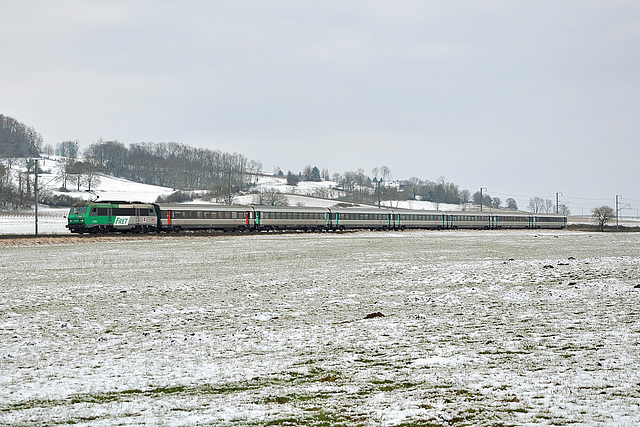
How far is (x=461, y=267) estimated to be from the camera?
80.8 ft

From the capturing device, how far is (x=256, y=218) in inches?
2830

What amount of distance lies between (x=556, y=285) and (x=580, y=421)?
511 inches

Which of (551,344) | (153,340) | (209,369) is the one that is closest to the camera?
(209,369)

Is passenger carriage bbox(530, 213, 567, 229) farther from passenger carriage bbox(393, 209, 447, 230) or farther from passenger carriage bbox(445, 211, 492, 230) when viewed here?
passenger carriage bbox(393, 209, 447, 230)

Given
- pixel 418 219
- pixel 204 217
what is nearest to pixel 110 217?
pixel 204 217

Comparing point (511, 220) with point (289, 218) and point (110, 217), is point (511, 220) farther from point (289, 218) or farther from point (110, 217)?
point (110, 217)

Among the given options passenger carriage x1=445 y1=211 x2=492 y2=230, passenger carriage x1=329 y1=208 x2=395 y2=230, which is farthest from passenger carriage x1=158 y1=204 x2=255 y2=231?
passenger carriage x1=445 y1=211 x2=492 y2=230

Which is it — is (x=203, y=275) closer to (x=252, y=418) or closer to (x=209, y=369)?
(x=209, y=369)

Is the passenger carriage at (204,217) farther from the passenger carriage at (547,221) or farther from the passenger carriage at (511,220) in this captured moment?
the passenger carriage at (547,221)

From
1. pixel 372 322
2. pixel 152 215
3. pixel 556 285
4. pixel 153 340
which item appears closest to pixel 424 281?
pixel 556 285

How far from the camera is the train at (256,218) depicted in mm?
59062

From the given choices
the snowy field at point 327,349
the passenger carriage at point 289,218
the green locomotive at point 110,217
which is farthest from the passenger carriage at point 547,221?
the snowy field at point 327,349

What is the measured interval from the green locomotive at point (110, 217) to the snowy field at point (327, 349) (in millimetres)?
38038

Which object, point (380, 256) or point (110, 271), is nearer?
point (110, 271)
